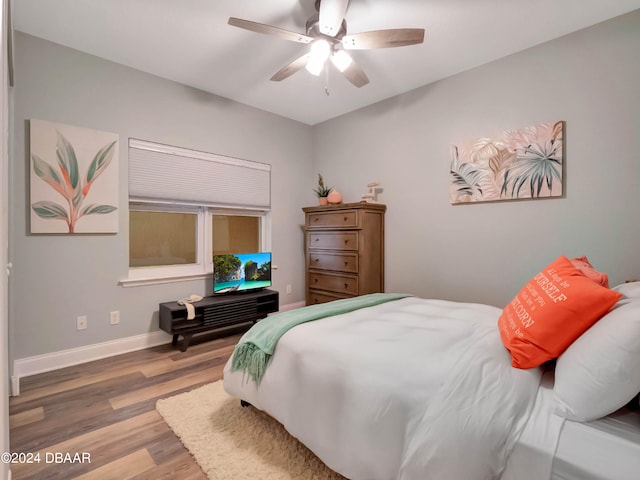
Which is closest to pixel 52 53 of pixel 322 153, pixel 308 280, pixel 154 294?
pixel 154 294

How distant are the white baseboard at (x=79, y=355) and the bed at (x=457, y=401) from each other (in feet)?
6.38

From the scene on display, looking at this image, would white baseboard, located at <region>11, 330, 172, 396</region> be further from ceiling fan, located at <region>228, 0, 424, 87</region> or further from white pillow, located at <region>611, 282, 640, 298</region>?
white pillow, located at <region>611, 282, 640, 298</region>

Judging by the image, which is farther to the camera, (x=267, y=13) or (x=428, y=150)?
(x=428, y=150)

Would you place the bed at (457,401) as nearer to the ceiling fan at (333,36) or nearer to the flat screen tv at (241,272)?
the ceiling fan at (333,36)

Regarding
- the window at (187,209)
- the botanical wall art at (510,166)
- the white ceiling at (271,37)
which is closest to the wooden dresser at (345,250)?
the window at (187,209)

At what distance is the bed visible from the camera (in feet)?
3.09

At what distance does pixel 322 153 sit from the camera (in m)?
4.48

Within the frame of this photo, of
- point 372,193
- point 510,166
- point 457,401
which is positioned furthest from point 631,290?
point 372,193

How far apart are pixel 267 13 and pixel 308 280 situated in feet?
9.23

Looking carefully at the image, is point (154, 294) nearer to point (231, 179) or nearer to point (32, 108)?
point (231, 179)

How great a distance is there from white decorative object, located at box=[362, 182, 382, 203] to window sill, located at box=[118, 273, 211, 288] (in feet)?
6.58

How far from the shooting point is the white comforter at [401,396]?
1017mm

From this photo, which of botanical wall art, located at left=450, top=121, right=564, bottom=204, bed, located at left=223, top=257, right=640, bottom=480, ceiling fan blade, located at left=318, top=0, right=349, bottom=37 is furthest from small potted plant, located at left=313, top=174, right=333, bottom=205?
bed, located at left=223, top=257, right=640, bottom=480

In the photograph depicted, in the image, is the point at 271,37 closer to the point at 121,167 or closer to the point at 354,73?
the point at 354,73
